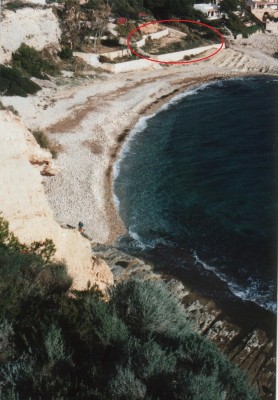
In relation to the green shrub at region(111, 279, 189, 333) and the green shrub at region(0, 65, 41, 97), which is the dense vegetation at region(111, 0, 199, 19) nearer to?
the green shrub at region(0, 65, 41, 97)

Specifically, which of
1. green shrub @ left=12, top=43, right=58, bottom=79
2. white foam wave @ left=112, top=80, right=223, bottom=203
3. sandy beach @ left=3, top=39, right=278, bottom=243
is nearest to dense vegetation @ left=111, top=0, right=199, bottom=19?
sandy beach @ left=3, top=39, right=278, bottom=243

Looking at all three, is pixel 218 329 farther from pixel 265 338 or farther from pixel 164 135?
pixel 164 135

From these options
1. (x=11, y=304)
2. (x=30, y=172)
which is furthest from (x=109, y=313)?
(x=30, y=172)

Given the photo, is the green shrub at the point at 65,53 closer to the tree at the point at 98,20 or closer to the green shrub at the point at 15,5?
the tree at the point at 98,20

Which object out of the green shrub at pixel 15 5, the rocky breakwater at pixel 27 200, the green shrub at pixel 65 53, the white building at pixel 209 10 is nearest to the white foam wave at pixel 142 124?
the rocky breakwater at pixel 27 200

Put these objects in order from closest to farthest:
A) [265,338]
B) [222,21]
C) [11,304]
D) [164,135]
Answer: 1. [11,304]
2. [265,338]
3. [164,135]
4. [222,21]
